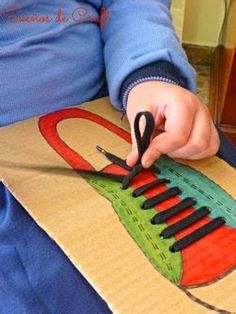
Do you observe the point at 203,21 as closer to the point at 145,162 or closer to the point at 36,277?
the point at 145,162

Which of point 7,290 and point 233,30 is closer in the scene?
point 7,290

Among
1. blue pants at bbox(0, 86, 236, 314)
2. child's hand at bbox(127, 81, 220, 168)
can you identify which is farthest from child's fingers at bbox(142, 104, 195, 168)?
blue pants at bbox(0, 86, 236, 314)

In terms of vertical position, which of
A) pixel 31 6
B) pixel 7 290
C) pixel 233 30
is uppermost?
pixel 31 6

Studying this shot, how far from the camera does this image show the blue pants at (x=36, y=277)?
328mm

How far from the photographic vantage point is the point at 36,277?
34cm

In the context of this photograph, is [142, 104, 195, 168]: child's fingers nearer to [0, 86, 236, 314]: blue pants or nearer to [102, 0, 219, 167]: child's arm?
[102, 0, 219, 167]: child's arm

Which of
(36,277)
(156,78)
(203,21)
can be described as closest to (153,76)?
(156,78)

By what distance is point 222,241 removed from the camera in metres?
0.36

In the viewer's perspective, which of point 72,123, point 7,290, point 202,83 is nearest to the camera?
point 7,290

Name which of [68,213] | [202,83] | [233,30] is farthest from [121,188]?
[202,83]

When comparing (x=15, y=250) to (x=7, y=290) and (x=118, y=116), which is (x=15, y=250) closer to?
(x=7, y=290)

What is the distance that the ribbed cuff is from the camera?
48 cm

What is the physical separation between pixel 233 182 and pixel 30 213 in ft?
0.59

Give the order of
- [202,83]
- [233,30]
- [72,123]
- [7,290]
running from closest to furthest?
[7,290] → [72,123] → [233,30] → [202,83]
